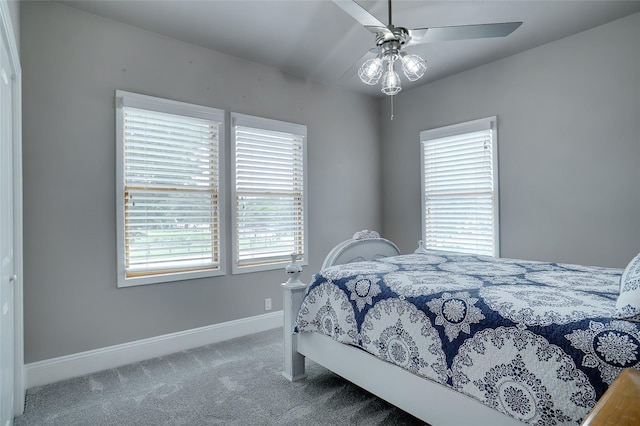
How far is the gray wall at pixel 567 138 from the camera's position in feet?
9.70

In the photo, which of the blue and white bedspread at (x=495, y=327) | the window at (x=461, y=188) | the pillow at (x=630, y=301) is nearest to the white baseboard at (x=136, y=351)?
the blue and white bedspread at (x=495, y=327)

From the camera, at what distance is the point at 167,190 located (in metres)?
3.16

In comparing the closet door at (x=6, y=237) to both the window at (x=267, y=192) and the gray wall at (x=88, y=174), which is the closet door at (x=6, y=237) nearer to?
the gray wall at (x=88, y=174)

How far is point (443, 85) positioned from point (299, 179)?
6.83 ft

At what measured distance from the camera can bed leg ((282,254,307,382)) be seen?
2.58 metres

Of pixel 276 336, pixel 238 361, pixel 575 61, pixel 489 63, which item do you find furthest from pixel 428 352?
pixel 489 63

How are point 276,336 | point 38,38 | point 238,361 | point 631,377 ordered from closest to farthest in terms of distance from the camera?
point 631,377
point 38,38
point 238,361
point 276,336

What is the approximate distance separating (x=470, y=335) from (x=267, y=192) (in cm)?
271

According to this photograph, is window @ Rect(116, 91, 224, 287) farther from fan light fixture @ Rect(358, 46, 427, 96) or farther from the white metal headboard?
fan light fixture @ Rect(358, 46, 427, 96)

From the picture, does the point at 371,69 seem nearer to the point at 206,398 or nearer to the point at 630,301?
the point at 630,301

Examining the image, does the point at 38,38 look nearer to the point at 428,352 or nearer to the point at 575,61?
the point at 428,352

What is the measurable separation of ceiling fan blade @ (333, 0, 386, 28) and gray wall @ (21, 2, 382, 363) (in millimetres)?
1933

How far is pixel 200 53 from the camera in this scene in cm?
340

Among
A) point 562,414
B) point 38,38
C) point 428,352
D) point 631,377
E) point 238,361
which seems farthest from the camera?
point 238,361
